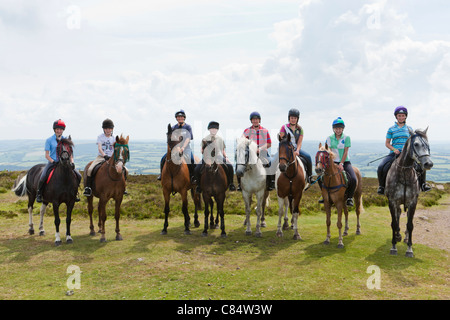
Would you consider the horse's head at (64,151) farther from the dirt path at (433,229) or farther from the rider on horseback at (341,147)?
the dirt path at (433,229)

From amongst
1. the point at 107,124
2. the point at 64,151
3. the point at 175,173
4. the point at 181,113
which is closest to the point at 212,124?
the point at 181,113

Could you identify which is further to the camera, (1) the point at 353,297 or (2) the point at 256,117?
(2) the point at 256,117

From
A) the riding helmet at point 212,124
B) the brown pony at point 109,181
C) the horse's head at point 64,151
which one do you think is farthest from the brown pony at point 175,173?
the horse's head at point 64,151

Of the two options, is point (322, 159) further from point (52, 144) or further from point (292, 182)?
point (52, 144)

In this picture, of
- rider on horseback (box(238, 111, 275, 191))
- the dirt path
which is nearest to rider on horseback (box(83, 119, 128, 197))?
rider on horseback (box(238, 111, 275, 191))

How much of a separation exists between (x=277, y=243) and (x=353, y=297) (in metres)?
4.49

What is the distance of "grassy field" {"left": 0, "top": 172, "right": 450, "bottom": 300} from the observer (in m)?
6.60

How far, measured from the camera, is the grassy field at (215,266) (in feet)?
21.7

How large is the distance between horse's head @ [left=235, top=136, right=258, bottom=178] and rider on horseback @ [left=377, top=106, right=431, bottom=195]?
4.54 meters

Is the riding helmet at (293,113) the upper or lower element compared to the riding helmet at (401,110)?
upper

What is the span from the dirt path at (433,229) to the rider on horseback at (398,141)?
2627mm

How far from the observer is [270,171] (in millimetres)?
12125
